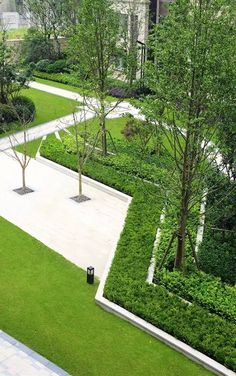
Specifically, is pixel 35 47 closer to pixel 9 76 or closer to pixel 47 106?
pixel 47 106

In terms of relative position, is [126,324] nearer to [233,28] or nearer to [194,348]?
[194,348]

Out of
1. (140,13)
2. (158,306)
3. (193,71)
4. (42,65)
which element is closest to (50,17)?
(42,65)

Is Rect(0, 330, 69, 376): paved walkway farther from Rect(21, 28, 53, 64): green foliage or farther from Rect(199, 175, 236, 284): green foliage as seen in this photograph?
Rect(21, 28, 53, 64): green foliage

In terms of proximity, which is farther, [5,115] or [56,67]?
[56,67]

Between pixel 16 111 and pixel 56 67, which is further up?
pixel 16 111

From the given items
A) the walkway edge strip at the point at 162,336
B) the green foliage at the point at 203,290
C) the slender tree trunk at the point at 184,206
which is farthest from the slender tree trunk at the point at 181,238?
the walkway edge strip at the point at 162,336

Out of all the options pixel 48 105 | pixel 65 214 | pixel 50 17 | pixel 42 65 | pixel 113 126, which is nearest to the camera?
pixel 65 214

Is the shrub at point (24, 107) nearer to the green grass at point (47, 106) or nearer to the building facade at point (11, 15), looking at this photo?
the green grass at point (47, 106)
